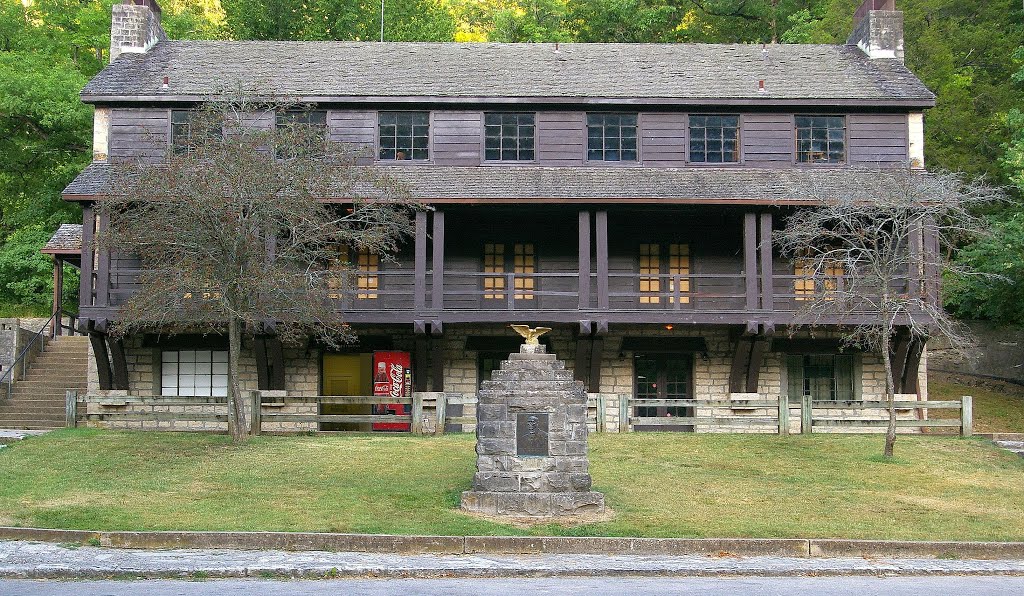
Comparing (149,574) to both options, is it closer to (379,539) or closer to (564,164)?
(379,539)

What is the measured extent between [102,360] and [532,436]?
13605 mm

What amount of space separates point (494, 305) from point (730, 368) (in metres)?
5.57

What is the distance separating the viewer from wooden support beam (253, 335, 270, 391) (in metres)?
22.6

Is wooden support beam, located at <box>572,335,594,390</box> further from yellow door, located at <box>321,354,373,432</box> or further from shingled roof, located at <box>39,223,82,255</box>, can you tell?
shingled roof, located at <box>39,223,82,255</box>

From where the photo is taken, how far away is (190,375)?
78.0 feet

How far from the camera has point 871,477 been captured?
15977 millimetres

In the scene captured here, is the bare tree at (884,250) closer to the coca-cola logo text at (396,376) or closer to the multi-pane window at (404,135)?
the multi-pane window at (404,135)

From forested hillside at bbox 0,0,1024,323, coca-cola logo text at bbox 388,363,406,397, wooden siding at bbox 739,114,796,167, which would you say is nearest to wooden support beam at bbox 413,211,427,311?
coca-cola logo text at bbox 388,363,406,397

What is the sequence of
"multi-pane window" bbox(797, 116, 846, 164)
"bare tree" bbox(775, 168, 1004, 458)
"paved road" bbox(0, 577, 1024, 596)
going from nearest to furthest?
"paved road" bbox(0, 577, 1024, 596) < "bare tree" bbox(775, 168, 1004, 458) < "multi-pane window" bbox(797, 116, 846, 164)

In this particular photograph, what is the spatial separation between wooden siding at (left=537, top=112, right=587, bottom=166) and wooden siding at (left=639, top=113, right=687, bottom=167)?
142 cm

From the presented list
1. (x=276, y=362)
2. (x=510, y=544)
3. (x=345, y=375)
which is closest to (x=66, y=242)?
(x=276, y=362)

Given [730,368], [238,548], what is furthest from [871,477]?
[238,548]

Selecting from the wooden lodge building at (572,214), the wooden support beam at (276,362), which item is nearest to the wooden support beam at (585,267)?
the wooden lodge building at (572,214)

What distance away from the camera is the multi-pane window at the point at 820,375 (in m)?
23.8
